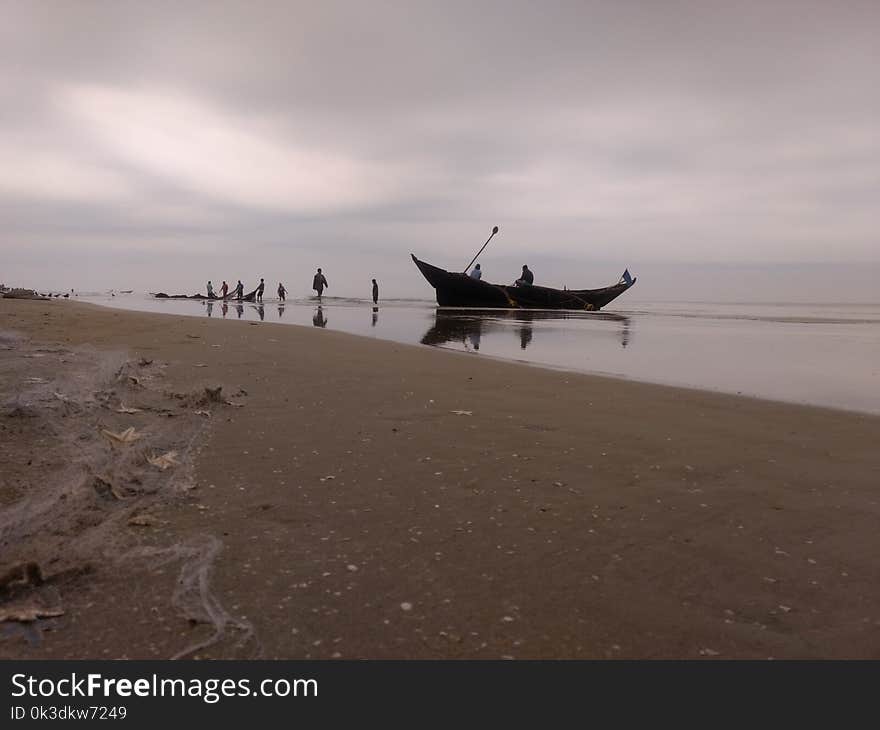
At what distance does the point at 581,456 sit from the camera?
458cm

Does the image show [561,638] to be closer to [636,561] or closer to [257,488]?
[636,561]

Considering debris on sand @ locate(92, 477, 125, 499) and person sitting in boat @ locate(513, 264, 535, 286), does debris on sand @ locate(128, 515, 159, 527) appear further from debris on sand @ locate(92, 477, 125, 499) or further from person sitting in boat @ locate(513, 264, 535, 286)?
person sitting in boat @ locate(513, 264, 535, 286)

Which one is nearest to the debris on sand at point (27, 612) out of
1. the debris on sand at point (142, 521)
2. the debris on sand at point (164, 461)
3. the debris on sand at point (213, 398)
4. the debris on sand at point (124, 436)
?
the debris on sand at point (142, 521)

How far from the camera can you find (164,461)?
3.94 m

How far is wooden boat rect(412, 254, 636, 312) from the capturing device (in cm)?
4147

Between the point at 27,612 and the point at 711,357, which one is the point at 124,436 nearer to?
the point at 27,612

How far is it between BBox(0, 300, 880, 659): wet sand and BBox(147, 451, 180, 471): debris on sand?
48 mm

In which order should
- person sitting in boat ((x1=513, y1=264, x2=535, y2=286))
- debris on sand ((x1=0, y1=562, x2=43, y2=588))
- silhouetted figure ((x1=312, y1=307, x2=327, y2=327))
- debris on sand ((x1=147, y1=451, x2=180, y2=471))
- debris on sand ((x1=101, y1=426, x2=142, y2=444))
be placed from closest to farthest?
1. debris on sand ((x1=0, y1=562, x2=43, y2=588))
2. debris on sand ((x1=147, y1=451, x2=180, y2=471))
3. debris on sand ((x1=101, y1=426, x2=142, y2=444))
4. silhouetted figure ((x1=312, y1=307, x2=327, y2=327))
5. person sitting in boat ((x1=513, y1=264, x2=535, y2=286))

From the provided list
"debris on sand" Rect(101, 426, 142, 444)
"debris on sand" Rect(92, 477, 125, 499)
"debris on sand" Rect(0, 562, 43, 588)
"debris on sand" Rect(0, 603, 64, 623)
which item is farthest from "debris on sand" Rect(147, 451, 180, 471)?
"debris on sand" Rect(0, 603, 64, 623)

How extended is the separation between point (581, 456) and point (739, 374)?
317 inches

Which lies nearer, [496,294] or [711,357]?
[711,357]

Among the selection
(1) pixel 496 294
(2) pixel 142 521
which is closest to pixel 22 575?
(2) pixel 142 521

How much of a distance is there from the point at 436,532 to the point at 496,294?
40.0m
